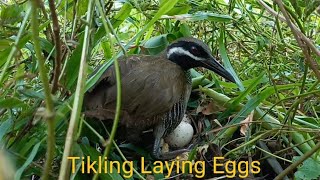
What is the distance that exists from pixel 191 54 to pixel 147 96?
351 millimetres

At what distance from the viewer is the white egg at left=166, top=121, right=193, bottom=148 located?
1.76 metres

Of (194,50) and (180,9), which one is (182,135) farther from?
(180,9)

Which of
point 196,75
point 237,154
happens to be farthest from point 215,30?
point 237,154

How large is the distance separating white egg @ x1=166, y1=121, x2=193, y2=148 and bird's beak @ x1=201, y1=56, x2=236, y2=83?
8.7 inches

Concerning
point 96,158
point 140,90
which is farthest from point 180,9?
point 96,158

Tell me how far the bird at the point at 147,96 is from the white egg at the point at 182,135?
1.1 inches

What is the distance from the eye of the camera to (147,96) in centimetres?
163

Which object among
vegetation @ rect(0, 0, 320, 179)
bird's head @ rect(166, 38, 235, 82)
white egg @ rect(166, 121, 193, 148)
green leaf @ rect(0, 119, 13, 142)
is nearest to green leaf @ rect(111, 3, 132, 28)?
vegetation @ rect(0, 0, 320, 179)

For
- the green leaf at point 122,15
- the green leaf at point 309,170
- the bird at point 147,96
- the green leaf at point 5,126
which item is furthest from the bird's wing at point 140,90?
the green leaf at point 309,170

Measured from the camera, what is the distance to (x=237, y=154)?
1.54 meters

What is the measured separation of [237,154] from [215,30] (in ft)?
2.28

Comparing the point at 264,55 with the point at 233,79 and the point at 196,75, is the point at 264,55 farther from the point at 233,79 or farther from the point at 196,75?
the point at 196,75

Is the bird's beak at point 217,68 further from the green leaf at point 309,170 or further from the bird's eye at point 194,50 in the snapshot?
the green leaf at point 309,170

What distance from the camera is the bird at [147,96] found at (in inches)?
62.4
